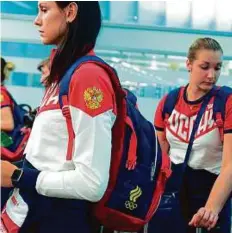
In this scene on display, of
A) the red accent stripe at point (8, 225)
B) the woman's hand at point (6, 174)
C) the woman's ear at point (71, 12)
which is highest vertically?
the woman's ear at point (71, 12)

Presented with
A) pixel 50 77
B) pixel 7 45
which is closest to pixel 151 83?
pixel 7 45

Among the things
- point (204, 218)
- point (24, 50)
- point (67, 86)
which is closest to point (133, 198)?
point (67, 86)

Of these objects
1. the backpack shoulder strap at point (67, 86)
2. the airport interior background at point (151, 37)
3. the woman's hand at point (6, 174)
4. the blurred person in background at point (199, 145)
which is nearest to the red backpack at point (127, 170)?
the backpack shoulder strap at point (67, 86)

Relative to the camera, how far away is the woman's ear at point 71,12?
117cm

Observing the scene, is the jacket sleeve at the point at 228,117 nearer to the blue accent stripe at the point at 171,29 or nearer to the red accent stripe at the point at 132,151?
the red accent stripe at the point at 132,151

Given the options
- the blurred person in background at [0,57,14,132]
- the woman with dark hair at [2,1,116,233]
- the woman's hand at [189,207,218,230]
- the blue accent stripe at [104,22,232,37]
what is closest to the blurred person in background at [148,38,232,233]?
the woman's hand at [189,207,218,230]

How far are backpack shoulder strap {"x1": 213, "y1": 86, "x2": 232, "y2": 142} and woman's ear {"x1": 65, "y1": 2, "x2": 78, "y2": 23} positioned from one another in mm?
800

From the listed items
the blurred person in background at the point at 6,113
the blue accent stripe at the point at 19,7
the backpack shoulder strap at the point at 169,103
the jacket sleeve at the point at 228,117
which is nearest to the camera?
the jacket sleeve at the point at 228,117

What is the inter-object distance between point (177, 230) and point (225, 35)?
223cm

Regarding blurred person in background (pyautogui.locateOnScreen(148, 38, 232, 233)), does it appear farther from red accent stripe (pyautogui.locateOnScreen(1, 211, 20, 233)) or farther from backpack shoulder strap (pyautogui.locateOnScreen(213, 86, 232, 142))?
red accent stripe (pyautogui.locateOnScreen(1, 211, 20, 233))

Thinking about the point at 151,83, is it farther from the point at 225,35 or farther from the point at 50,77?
the point at 50,77

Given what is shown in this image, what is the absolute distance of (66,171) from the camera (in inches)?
42.3

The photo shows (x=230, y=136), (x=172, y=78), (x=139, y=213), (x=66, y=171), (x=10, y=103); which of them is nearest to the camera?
(x=66, y=171)

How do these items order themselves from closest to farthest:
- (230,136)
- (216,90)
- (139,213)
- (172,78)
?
1. (139,213)
2. (230,136)
3. (216,90)
4. (172,78)
